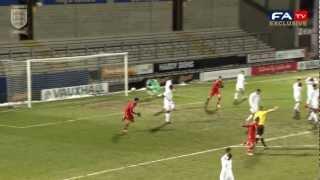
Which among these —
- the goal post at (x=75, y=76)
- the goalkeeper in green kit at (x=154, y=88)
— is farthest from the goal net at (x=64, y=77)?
the goalkeeper in green kit at (x=154, y=88)

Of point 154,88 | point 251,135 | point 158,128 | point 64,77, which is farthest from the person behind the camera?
point 154,88

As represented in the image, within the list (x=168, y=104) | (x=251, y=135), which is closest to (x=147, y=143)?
(x=168, y=104)

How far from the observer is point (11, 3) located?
49.5 m

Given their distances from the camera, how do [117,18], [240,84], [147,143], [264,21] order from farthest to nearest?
[264,21]
[117,18]
[240,84]
[147,143]

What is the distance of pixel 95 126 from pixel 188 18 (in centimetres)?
3182

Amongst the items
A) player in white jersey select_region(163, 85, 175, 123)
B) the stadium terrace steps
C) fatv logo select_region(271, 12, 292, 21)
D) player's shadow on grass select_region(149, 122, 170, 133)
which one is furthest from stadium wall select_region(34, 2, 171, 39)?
player's shadow on grass select_region(149, 122, 170, 133)

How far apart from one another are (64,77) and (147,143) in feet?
52.4

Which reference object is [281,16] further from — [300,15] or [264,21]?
Result: [264,21]

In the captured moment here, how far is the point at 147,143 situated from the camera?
29.1 metres

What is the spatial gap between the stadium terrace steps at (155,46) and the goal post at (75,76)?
3.71 metres

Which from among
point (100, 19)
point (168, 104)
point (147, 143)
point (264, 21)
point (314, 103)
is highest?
point (264, 21)

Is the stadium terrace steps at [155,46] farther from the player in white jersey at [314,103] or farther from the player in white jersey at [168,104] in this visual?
the player in white jersey at [314,103]

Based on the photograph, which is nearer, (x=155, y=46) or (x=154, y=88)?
(x=154, y=88)

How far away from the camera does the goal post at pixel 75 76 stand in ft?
139
